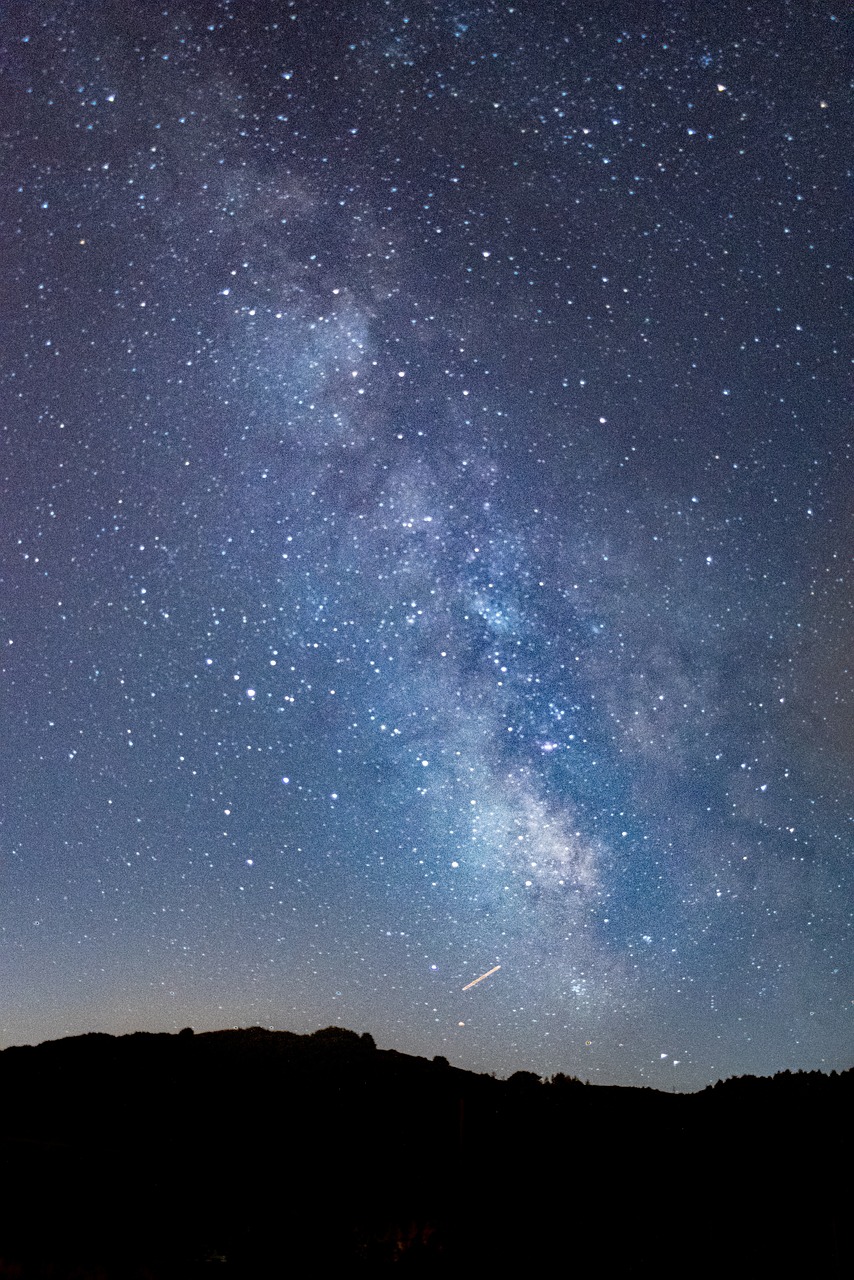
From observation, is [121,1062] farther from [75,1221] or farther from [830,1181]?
[830,1181]

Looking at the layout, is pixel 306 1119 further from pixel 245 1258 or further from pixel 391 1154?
pixel 245 1258

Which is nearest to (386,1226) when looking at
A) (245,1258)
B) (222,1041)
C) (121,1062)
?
Answer: (245,1258)

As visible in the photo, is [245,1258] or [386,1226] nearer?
[245,1258]

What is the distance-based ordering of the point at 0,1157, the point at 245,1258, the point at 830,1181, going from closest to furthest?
the point at 245,1258, the point at 0,1157, the point at 830,1181

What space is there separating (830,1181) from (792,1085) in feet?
22.4

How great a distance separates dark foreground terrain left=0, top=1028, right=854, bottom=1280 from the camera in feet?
31.6

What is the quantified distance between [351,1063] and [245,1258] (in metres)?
11.9

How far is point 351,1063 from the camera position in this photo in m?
20.7

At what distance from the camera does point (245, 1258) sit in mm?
9305

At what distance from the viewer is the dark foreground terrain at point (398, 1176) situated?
9.62 metres

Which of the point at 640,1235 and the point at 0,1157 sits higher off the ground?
the point at 0,1157

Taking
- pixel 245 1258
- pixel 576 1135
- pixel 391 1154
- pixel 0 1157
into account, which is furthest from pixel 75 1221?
pixel 576 1135

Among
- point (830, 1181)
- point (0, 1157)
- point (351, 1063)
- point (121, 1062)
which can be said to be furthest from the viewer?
point (351, 1063)

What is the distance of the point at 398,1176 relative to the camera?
12273 millimetres
